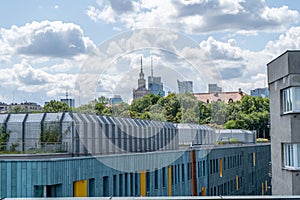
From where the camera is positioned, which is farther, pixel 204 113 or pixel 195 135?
pixel 204 113

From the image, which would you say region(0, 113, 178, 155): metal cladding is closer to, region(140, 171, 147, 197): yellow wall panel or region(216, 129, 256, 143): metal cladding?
region(140, 171, 147, 197): yellow wall panel

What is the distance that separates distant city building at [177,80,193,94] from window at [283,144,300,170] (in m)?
15.8

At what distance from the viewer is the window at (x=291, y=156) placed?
19.4m

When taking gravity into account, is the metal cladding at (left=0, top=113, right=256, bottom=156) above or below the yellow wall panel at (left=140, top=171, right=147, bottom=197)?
above

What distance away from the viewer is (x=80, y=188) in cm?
2067

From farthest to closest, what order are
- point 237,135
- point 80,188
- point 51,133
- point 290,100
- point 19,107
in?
point 19,107, point 237,135, point 51,133, point 80,188, point 290,100

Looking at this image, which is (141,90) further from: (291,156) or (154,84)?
(291,156)

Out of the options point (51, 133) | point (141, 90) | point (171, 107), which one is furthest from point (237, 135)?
point (51, 133)

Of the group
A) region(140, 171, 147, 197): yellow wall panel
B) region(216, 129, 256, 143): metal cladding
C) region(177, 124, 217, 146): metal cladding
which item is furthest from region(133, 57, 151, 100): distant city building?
region(216, 129, 256, 143): metal cladding

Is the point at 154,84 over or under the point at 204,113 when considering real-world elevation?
over

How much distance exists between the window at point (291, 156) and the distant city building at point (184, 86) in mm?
15792

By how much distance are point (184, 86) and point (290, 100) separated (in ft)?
57.0

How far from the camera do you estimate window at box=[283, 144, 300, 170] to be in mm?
19438

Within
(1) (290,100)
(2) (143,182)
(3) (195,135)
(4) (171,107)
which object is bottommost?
(2) (143,182)
